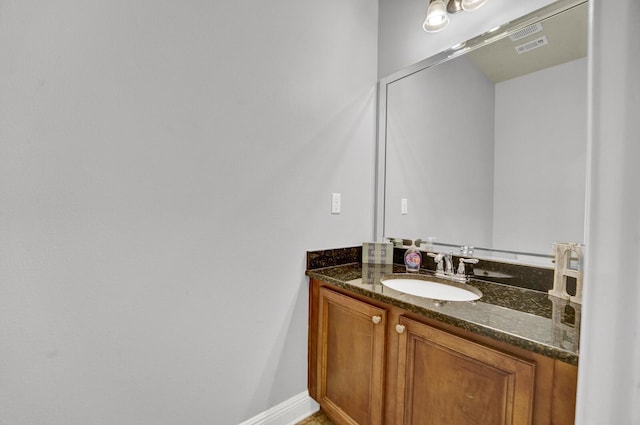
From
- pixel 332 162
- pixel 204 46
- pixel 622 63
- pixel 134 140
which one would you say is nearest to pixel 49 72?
pixel 134 140

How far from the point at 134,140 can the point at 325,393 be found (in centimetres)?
149

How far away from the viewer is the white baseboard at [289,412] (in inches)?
54.9

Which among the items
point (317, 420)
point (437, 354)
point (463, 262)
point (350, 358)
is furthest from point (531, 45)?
point (317, 420)

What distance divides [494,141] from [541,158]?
224 mm

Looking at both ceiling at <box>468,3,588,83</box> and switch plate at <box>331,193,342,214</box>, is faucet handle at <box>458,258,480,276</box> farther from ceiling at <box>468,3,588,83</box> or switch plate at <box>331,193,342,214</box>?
ceiling at <box>468,3,588,83</box>

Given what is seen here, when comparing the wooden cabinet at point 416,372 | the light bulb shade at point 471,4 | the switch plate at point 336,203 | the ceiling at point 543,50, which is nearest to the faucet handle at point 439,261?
the wooden cabinet at point 416,372

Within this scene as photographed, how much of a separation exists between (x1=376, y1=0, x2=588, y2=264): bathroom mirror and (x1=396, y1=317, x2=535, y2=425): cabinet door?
63 centimetres

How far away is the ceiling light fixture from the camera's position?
1401 millimetres

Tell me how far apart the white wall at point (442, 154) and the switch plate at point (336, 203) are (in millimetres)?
365

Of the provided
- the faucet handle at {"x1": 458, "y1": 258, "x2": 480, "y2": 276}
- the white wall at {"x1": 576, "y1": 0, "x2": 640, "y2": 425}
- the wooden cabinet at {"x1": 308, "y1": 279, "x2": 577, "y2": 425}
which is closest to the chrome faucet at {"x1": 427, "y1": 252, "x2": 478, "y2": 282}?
the faucet handle at {"x1": 458, "y1": 258, "x2": 480, "y2": 276}

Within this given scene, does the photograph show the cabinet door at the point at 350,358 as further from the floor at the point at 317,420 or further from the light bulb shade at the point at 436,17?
the light bulb shade at the point at 436,17

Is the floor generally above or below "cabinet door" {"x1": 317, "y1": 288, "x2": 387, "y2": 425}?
below

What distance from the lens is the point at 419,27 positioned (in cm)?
166

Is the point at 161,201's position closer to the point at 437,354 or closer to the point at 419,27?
the point at 437,354
